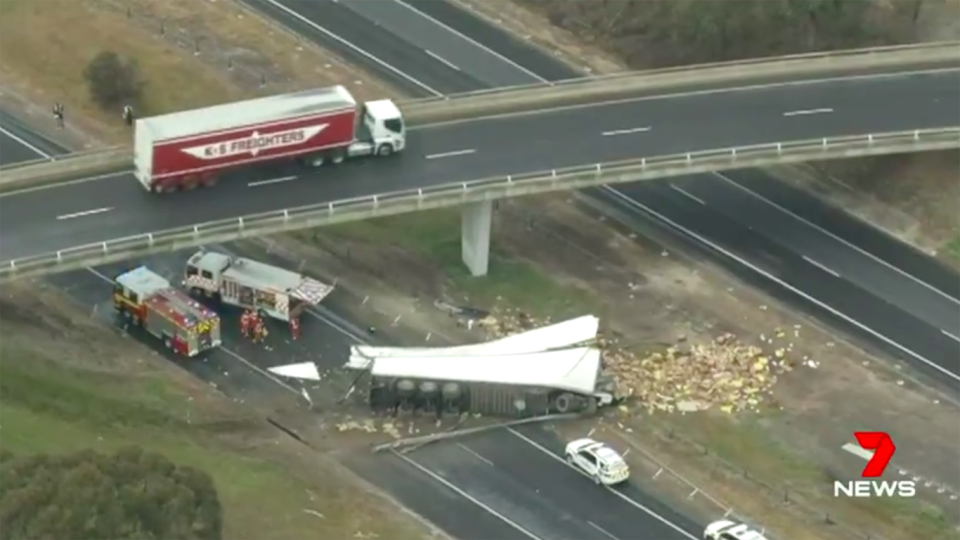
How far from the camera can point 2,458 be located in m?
77.9

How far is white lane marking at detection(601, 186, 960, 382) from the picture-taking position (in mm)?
98619

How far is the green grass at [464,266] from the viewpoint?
10150cm

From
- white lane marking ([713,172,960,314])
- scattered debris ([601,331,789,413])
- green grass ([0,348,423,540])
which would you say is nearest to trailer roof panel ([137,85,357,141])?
green grass ([0,348,423,540])

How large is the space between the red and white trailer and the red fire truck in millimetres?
4511

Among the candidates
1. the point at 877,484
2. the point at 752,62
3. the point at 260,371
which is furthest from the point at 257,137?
the point at 877,484

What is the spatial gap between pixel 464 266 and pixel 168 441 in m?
20.3

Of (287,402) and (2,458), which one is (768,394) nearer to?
(287,402)

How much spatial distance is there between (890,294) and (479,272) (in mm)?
19986

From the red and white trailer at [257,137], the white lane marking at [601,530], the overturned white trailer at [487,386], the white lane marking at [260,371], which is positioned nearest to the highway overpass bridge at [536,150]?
the red and white trailer at [257,137]

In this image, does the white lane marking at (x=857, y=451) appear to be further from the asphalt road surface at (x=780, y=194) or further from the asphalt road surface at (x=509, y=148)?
the asphalt road surface at (x=509, y=148)

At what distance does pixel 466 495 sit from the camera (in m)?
88.2

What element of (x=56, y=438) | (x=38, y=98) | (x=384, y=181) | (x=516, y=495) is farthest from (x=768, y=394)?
(x=38, y=98)

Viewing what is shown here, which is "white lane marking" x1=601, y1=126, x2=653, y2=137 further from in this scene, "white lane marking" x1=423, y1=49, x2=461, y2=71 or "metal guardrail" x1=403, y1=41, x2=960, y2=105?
"white lane marking" x1=423, y1=49, x2=461, y2=71

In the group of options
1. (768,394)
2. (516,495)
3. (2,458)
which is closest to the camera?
(2,458)
